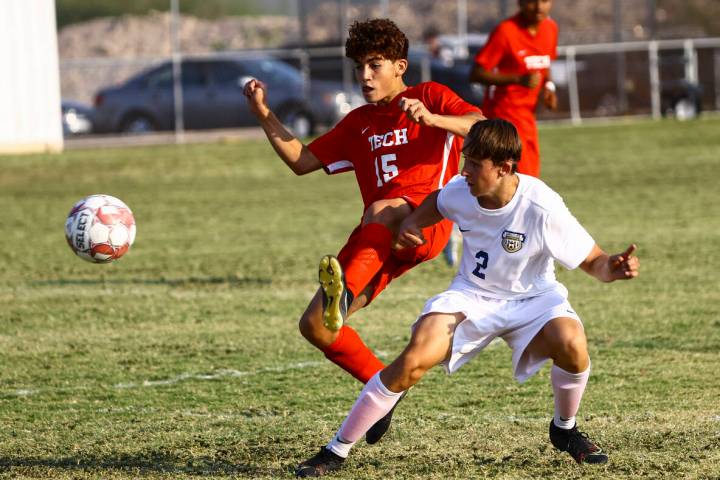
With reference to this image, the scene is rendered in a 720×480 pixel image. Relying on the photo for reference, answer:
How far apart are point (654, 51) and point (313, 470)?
22509 millimetres

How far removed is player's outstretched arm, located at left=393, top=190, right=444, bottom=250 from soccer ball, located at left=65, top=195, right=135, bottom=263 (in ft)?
7.05

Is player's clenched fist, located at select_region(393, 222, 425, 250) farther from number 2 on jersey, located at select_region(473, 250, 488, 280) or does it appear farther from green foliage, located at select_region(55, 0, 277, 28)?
green foliage, located at select_region(55, 0, 277, 28)

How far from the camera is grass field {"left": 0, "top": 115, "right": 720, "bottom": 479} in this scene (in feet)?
15.8

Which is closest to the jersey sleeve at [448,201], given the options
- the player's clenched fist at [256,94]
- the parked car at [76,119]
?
the player's clenched fist at [256,94]

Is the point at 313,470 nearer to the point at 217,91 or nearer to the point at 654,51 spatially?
the point at 217,91

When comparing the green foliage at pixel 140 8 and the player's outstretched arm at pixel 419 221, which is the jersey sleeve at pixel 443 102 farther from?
the green foliage at pixel 140 8

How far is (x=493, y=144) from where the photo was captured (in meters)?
4.38

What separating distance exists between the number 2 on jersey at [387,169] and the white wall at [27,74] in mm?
16133

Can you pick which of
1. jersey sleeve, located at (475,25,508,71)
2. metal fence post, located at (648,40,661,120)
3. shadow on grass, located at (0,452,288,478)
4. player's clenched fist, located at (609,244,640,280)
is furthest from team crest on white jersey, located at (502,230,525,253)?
metal fence post, located at (648,40,661,120)

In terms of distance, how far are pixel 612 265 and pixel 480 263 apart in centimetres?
48

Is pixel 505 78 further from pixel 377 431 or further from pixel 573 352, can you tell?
pixel 573 352

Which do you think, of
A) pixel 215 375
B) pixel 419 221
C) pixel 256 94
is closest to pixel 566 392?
pixel 419 221

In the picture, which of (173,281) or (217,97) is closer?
Answer: (173,281)

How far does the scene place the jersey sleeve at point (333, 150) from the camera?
5.53 meters
